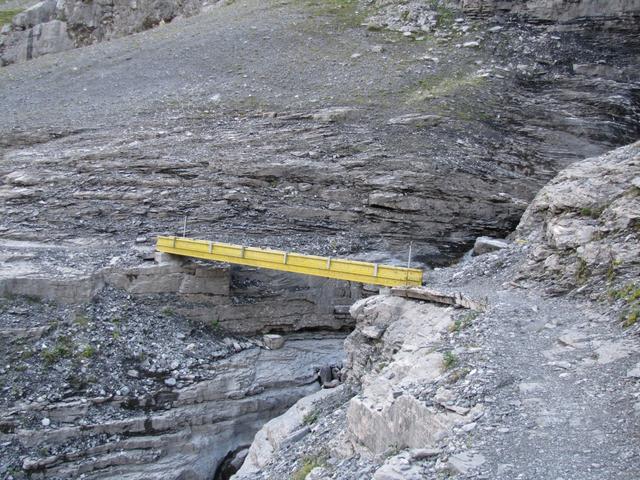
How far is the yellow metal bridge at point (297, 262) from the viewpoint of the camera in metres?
14.0

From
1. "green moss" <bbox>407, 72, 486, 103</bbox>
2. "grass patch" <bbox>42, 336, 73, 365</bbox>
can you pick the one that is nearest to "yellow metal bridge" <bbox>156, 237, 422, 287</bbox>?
"grass patch" <bbox>42, 336, 73, 365</bbox>

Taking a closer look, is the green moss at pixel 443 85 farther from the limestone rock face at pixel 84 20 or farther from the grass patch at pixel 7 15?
the grass patch at pixel 7 15

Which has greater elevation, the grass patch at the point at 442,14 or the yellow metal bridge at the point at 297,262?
the grass patch at the point at 442,14

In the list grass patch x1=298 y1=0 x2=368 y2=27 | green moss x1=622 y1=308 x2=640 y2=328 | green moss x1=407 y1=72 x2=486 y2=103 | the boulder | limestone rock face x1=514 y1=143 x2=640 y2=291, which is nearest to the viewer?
green moss x1=622 y1=308 x2=640 y2=328

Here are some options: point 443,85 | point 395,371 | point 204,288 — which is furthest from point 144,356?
point 443,85

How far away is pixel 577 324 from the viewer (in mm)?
9562

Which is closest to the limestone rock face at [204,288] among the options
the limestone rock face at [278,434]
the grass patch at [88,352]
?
the grass patch at [88,352]

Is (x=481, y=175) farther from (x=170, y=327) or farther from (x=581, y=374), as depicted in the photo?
(x=581, y=374)

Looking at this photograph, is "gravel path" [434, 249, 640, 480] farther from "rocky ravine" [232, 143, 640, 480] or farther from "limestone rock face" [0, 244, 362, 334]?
"limestone rock face" [0, 244, 362, 334]

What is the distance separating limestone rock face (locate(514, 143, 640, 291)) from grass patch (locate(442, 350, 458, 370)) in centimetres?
305

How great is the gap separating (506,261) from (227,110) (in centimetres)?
1358

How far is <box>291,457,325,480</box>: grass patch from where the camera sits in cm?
962

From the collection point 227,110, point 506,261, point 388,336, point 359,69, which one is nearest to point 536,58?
point 359,69

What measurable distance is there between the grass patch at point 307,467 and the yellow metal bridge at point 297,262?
4.88 metres
